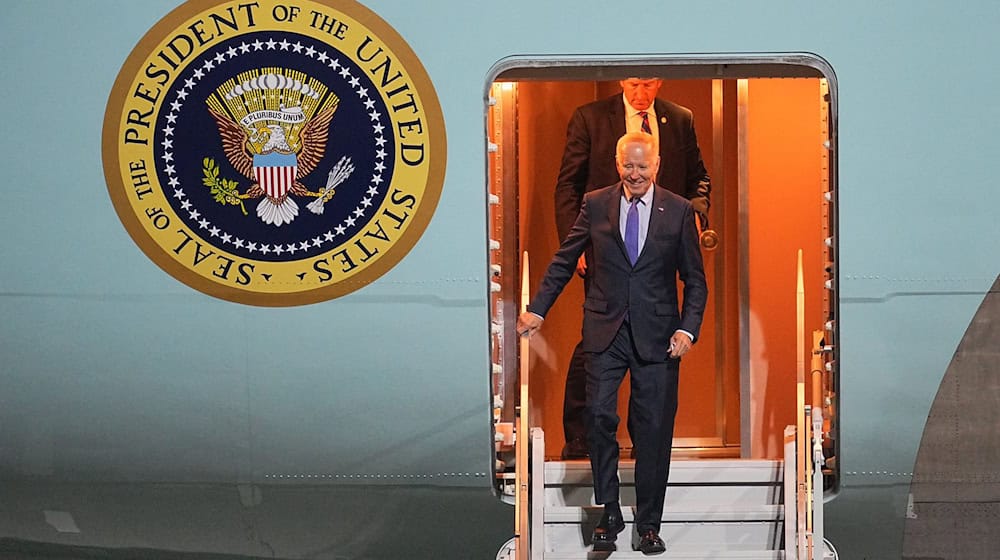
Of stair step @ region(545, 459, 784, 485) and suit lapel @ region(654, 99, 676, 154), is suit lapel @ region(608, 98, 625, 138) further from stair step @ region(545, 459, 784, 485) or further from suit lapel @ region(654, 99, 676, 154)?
stair step @ region(545, 459, 784, 485)

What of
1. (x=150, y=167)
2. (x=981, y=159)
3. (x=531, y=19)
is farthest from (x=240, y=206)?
(x=981, y=159)

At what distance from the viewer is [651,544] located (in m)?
4.63

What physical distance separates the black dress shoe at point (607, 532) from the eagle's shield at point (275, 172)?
1.60m

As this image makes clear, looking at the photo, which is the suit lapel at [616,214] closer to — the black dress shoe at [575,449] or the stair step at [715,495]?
the stair step at [715,495]

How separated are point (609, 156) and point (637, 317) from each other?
3.69ft

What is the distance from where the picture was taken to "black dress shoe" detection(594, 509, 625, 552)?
4.64m

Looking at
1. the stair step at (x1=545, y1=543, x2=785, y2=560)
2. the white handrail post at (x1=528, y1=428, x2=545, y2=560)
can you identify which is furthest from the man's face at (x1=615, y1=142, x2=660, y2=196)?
the stair step at (x1=545, y1=543, x2=785, y2=560)

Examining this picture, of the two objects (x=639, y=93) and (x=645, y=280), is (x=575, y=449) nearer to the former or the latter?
(x=645, y=280)

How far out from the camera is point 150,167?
183 inches

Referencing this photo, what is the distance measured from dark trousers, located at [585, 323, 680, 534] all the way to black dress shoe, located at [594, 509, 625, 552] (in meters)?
0.07

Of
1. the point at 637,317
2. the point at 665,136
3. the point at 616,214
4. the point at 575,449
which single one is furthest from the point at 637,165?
the point at 575,449

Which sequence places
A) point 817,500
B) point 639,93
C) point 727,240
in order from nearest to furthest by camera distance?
point 817,500 < point 639,93 < point 727,240

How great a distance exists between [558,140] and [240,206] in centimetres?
A: 216

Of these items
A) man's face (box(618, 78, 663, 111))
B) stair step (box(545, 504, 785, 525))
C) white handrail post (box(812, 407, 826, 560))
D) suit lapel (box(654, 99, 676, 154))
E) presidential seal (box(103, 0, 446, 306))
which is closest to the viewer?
white handrail post (box(812, 407, 826, 560))
